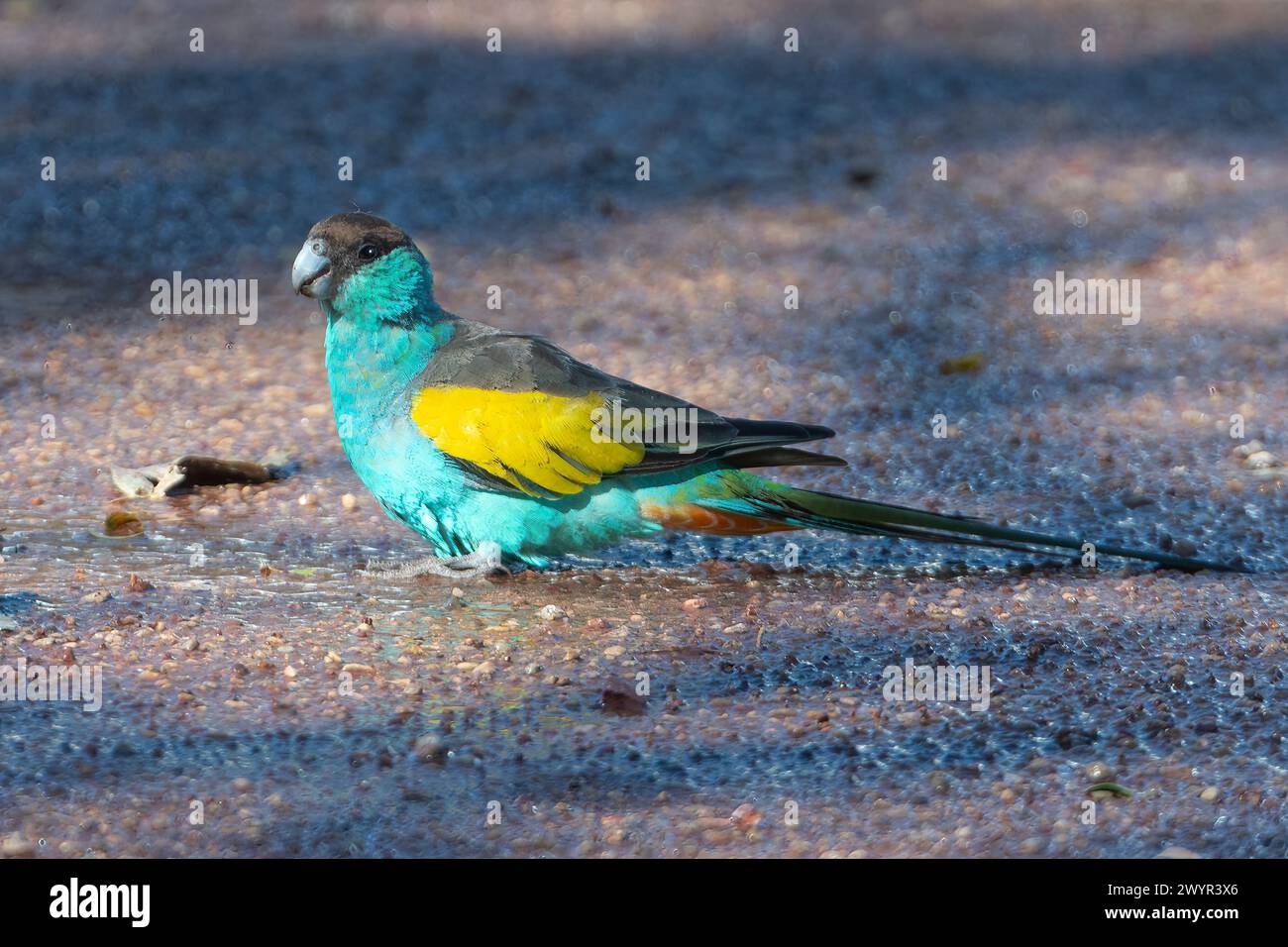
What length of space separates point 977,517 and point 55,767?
2.75 m

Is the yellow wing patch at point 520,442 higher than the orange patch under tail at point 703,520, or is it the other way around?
the yellow wing patch at point 520,442

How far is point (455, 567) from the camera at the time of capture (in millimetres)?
4453

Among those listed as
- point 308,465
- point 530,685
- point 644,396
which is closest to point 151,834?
point 530,685

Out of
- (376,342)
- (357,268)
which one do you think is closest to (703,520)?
(376,342)

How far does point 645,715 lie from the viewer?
3.68m

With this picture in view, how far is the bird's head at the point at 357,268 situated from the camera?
14.4ft

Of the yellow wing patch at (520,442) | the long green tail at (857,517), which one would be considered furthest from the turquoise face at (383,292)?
the long green tail at (857,517)

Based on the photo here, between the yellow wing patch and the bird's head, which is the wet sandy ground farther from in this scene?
the bird's head

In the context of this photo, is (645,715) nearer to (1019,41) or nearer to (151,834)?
(151,834)

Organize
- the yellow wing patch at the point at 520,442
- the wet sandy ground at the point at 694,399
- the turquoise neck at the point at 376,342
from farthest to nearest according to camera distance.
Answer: the turquoise neck at the point at 376,342 < the yellow wing patch at the point at 520,442 < the wet sandy ground at the point at 694,399

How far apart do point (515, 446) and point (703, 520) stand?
566 millimetres

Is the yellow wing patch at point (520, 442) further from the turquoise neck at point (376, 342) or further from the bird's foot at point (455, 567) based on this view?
the bird's foot at point (455, 567)

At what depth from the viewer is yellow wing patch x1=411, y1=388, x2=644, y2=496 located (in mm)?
4242

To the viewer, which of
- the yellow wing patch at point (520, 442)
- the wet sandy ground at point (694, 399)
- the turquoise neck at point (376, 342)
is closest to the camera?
the wet sandy ground at point (694, 399)
